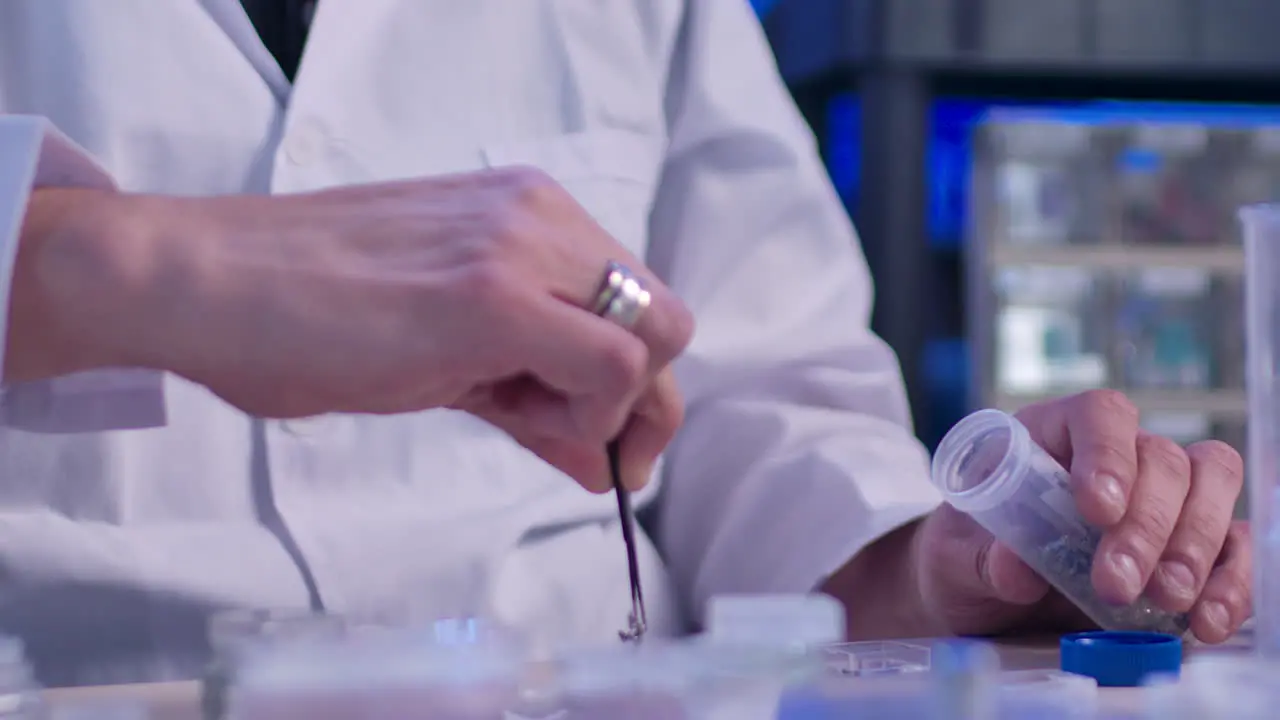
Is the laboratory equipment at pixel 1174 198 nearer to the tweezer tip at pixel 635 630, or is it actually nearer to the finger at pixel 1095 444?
the finger at pixel 1095 444

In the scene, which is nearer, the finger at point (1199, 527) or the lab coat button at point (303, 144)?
the finger at point (1199, 527)

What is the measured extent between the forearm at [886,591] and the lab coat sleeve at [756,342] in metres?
0.01

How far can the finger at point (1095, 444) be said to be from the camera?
26.7 inches

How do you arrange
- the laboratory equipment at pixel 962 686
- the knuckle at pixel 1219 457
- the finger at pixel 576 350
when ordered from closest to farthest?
1. the laboratory equipment at pixel 962 686
2. the finger at pixel 576 350
3. the knuckle at pixel 1219 457

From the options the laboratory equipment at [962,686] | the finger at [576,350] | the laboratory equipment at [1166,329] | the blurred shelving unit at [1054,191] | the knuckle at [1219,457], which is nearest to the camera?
the laboratory equipment at [962,686]

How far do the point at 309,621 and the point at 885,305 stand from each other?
2.56 metres

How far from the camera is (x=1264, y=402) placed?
22.6 inches

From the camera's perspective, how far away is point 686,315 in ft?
2.01

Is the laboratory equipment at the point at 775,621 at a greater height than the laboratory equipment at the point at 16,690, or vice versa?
the laboratory equipment at the point at 775,621

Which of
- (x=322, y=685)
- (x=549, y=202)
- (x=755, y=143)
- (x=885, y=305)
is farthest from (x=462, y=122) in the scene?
(x=885, y=305)

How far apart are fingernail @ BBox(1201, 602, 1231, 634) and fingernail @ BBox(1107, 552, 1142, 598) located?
0.06 meters

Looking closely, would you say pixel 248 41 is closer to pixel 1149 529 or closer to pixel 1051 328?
pixel 1149 529

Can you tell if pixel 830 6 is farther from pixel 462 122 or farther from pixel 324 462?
pixel 324 462

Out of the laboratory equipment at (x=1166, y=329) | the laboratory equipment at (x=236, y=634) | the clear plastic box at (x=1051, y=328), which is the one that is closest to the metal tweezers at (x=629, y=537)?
the laboratory equipment at (x=236, y=634)
